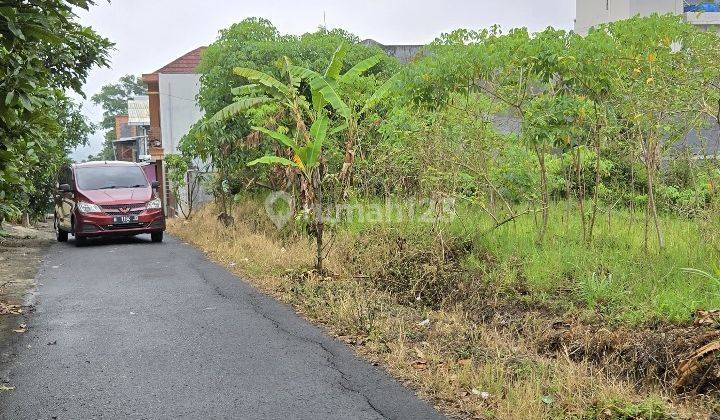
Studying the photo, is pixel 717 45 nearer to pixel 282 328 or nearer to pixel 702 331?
pixel 702 331

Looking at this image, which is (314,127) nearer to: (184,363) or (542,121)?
(542,121)

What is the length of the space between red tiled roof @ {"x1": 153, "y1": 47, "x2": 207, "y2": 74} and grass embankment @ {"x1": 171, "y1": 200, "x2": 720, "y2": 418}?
86.2 ft

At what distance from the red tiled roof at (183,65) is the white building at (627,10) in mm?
18765

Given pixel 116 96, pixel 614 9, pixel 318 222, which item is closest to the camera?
pixel 318 222

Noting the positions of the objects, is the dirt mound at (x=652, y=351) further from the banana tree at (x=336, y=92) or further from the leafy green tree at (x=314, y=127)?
the banana tree at (x=336, y=92)

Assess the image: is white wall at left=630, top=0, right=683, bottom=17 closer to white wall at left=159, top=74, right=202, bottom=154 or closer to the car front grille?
white wall at left=159, top=74, right=202, bottom=154

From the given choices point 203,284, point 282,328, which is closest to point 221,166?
point 203,284

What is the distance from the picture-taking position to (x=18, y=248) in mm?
15977

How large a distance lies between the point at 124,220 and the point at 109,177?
63.7 inches

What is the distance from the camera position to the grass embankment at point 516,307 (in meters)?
5.18

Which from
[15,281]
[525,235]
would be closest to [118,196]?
[15,281]

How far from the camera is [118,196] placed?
16.6 metres

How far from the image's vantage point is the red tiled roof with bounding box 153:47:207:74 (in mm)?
35656

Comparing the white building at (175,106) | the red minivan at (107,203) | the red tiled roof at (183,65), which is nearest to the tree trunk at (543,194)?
the red minivan at (107,203)
